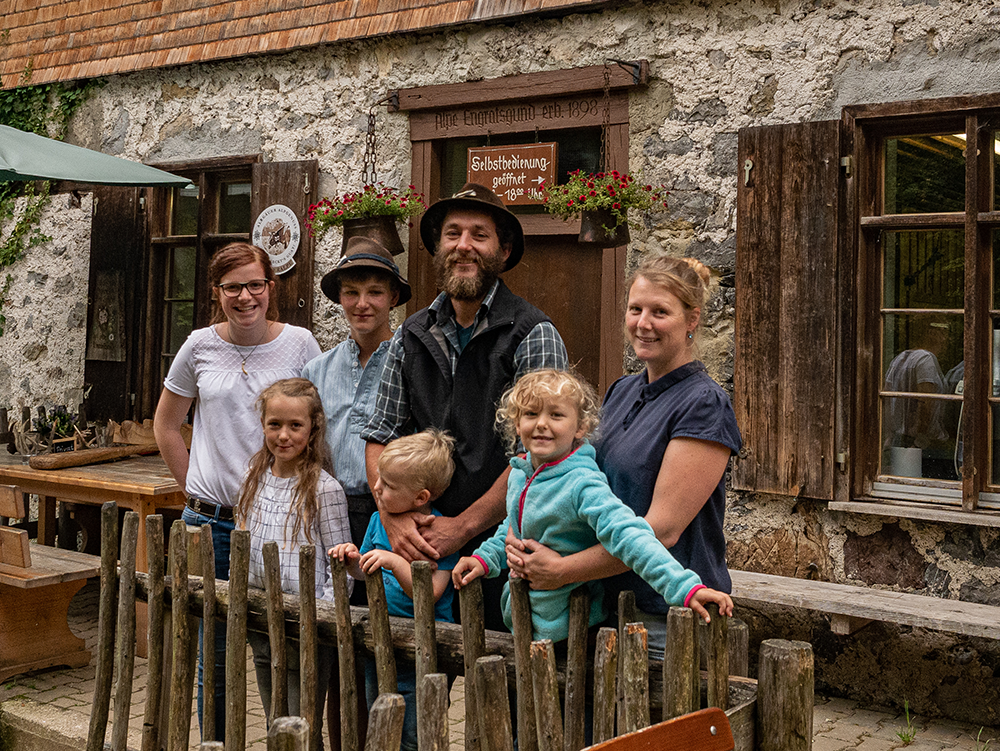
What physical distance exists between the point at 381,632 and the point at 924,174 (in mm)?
3402

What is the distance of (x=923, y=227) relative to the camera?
185 inches

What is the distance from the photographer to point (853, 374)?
4.76 meters

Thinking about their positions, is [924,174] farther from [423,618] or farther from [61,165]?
[61,165]

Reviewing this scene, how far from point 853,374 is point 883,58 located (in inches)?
55.7

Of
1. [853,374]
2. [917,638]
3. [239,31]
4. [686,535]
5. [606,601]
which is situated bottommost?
[917,638]

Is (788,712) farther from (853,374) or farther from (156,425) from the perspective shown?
(853,374)

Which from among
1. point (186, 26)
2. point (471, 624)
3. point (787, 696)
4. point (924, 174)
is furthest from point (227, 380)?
point (186, 26)

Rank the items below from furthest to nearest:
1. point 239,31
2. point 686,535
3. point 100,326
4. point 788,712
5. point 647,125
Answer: point 100,326 < point 239,31 < point 647,125 < point 686,535 < point 788,712

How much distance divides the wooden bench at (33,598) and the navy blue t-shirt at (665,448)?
3.17 meters

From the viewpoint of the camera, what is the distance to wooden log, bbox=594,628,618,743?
2.17 metres

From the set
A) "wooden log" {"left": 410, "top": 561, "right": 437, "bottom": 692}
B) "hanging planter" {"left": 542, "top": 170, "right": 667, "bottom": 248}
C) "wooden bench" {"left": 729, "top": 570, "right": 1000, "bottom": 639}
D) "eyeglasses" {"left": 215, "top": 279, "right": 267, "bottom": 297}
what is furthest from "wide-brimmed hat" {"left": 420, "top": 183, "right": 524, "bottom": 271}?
"wooden bench" {"left": 729, "top": 570, "right": 1000, "bottom": 639}

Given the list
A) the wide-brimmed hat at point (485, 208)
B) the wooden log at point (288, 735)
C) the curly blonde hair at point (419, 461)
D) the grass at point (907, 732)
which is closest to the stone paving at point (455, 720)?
the grass at point (907, 732)

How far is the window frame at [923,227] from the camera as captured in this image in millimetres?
4512

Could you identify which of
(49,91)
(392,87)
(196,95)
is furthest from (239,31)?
(49,91)
